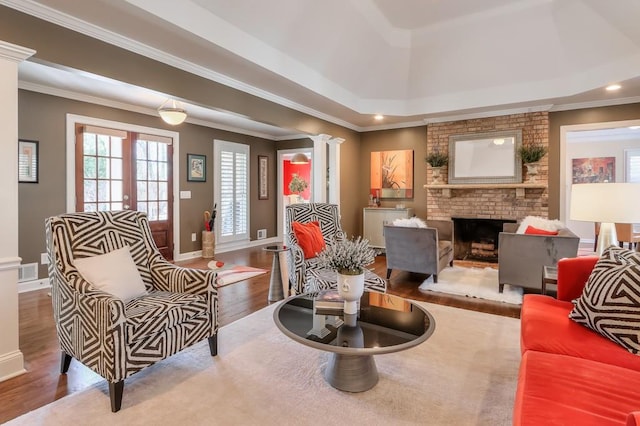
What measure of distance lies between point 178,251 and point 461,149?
17.2ft

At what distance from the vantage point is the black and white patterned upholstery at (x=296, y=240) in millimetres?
3395

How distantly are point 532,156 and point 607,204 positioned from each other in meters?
3.11

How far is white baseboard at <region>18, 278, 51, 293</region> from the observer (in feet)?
13.4

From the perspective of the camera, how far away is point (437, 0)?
147 inches

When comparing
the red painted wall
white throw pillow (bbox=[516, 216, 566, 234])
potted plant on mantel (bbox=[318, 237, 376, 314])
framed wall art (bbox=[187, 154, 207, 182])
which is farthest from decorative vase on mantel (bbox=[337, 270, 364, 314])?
the red painted wall

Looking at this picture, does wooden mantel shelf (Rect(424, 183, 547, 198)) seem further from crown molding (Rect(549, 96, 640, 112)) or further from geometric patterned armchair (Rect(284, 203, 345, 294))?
geometric patterned armchair (Rect(284, 203, 345, 294))

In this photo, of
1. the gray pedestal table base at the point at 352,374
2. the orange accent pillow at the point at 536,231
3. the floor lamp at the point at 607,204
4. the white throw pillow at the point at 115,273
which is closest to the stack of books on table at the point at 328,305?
the gray pedestal table base at the point at 352,374

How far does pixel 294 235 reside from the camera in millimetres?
3686

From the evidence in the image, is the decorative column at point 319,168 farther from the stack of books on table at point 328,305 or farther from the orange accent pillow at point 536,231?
the stack of books on table at point 328,305

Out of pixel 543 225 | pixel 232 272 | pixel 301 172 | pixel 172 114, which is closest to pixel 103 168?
pixel 172 114

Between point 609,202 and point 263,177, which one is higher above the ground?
point 263,177

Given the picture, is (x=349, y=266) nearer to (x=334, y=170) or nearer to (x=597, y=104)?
(x=334, y=170)

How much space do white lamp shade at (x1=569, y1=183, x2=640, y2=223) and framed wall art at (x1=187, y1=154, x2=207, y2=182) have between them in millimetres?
5694

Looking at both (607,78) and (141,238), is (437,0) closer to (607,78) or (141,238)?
(607,78)
